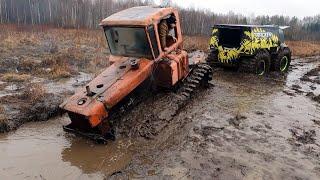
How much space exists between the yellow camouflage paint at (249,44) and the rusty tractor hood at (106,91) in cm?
683

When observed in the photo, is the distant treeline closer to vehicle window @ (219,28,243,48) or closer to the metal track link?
vehicle window @ (219,28,243,48)

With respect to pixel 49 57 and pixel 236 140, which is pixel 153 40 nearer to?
pixel 236 140

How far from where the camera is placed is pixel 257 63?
49.8ft

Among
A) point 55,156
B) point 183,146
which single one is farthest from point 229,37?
point 55,156

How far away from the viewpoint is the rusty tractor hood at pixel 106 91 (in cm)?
776

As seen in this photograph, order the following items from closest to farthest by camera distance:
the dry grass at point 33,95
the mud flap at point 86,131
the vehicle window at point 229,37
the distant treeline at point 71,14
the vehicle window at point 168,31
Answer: the mud flap at point 86,131
the vehicle window at point 168,31
the dry grass at point 33,95
the vehicle window at point 229,37
the distant treeline at point 71,14

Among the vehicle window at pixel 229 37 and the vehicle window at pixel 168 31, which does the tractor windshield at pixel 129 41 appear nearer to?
the vehicle window at pixel 168 31

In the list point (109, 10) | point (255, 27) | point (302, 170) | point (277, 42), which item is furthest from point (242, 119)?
point (109, 10)

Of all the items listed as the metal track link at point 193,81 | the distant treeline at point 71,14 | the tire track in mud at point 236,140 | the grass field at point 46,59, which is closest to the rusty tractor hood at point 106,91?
the tire track in mud at point 236,140

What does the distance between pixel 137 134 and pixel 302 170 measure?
3.41 m

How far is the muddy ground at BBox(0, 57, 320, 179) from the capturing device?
22.9 ft

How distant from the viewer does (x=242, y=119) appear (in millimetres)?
9836

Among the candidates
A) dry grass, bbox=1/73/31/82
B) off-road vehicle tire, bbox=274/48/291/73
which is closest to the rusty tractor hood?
dry grass, bbox=1/73/31/82

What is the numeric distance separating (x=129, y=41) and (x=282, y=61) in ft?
33.7
